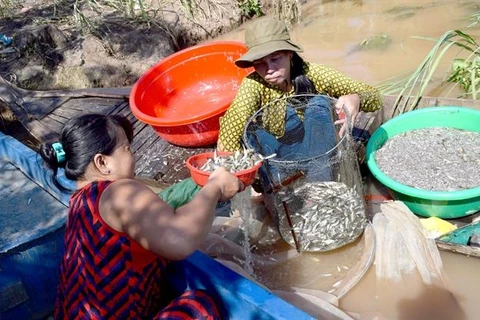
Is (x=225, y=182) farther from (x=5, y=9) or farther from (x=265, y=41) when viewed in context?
(x=5, y=9)

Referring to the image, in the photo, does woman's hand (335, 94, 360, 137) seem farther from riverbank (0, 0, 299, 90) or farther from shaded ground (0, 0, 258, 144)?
riverbank (0, 0, 299, 90)

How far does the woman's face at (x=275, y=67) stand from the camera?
2455 mm

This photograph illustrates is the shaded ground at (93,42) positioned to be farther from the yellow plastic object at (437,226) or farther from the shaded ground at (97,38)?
the yellow plastic object at (437,226)

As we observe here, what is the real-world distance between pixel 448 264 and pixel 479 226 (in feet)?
0.90

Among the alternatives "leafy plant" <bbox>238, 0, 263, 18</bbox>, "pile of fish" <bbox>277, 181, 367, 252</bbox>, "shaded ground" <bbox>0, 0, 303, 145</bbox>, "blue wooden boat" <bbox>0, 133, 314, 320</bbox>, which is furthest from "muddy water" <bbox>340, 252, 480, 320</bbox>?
"leafy plant" <bbox>238, 0, 263, 18</bbox>

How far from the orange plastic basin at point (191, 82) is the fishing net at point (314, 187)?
3.46ft

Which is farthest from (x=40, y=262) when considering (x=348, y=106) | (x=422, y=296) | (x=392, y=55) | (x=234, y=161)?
(x=392, y=55)

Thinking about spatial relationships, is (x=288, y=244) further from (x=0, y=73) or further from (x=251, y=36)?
(x=0, y=73)

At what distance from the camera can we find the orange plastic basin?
3686 mm

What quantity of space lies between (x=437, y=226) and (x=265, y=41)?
1.32m

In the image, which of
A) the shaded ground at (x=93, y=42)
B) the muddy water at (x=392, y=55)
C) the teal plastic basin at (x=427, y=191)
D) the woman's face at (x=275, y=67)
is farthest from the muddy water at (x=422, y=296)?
the shaded ground at (x=93, y=42)

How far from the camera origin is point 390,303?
2.22m

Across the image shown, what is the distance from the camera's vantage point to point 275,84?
2.58 metres

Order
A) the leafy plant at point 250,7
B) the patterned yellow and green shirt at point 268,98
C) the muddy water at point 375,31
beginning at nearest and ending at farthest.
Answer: the patterned yellow and green shirt at point 268,98, the muddy water at point 375,31, the leafy plant at point 250,7
